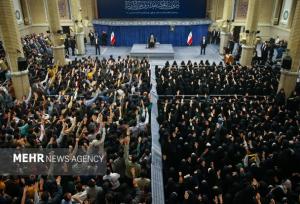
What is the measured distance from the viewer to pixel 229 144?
6.70 metres

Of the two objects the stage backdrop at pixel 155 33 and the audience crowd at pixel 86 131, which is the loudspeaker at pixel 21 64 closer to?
the audience crowd at pixel 86 131

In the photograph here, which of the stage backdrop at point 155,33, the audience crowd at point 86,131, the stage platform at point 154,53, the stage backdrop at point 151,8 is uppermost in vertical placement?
the stage backdrop at point 151,8

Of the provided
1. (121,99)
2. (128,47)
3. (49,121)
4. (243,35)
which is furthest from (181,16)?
(49,121)

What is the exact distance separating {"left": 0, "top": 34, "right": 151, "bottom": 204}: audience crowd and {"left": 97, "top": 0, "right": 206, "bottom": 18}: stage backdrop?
38.7ft

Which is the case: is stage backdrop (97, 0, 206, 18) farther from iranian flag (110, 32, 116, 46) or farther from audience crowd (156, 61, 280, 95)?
audience crowd (156, 61, 280, 95)

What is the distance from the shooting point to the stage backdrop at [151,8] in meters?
22.4

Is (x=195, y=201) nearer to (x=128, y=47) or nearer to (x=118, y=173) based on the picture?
(x=118, y=173)

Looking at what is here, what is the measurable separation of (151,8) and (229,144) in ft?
58.7

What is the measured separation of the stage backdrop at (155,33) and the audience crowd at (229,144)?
437 inches

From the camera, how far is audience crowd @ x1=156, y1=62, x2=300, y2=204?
17.9ft

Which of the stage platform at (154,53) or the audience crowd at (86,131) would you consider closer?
the audience crowd at (86,131)

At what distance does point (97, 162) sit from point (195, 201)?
2320mm

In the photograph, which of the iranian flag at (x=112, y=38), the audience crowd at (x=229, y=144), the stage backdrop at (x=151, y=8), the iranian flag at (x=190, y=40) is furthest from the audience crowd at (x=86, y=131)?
the stage backdrop at (x=151, y=8)

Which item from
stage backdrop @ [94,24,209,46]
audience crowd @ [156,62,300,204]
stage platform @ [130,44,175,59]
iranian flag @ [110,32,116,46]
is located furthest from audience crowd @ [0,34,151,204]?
stage backdrop @ [94,24,209,46]
